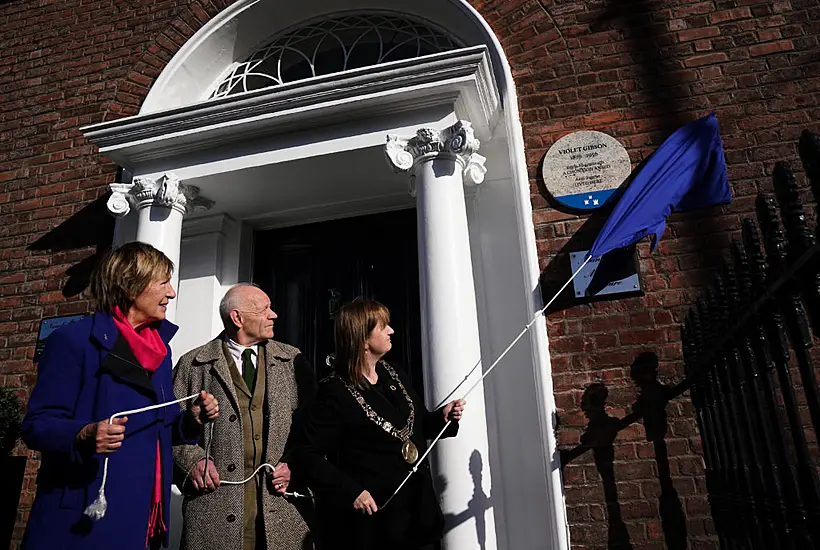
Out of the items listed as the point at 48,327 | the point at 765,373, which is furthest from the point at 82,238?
the point at 765,373

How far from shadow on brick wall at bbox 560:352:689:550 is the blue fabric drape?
71cm

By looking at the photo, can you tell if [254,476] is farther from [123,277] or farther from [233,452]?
[123,277]

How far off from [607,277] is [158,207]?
290 cm

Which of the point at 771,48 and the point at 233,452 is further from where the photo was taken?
the point at 771,48

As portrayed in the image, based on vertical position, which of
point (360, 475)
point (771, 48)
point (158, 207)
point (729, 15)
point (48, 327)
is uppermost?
point (729, 15)

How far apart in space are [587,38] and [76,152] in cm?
400

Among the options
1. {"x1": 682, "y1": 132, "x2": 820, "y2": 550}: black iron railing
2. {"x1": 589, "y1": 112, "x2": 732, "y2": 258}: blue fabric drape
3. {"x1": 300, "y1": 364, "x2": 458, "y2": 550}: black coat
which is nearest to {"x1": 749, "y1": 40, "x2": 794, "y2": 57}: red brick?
{"x1": 589, "y1": 112, "x2": 732, "y2": 258}: blue fabric drape

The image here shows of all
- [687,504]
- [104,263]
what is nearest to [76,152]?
[104,263]

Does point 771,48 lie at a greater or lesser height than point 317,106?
greater

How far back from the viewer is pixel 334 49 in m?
5.09

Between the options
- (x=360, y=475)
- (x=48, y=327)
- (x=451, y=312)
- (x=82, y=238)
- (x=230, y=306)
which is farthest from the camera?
(x=82, y=238)

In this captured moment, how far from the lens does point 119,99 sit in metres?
5.01

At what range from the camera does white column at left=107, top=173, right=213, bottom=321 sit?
4055 mm

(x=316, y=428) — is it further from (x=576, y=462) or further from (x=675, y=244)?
(x=675, y=244)
